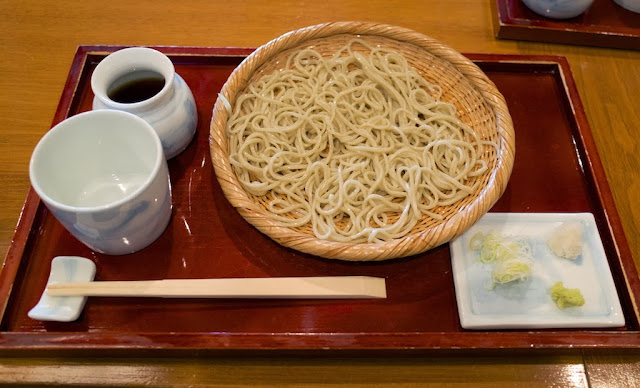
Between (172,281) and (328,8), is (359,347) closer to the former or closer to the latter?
(172,281)

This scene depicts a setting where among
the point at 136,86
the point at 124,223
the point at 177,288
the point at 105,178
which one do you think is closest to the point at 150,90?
the point at 136,86

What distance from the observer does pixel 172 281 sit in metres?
1.33

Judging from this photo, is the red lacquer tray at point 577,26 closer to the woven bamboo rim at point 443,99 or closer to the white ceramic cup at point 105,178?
the woven bamboo rim at point 443,99

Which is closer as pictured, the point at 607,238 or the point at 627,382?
the point at 627,382

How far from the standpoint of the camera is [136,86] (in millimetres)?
1532

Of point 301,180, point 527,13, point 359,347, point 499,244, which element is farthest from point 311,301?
point 527,13

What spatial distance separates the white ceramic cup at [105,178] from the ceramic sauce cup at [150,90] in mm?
77

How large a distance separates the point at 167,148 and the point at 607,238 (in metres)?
1.35

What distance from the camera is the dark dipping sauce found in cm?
150

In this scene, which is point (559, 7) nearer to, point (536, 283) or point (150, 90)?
point (536, 283)

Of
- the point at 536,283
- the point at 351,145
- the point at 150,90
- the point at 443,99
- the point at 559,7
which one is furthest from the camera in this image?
the point at 559,7

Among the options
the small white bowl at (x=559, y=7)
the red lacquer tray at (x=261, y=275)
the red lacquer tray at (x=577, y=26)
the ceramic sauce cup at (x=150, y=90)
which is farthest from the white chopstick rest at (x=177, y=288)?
the small white bowl at (x=559, y=7)

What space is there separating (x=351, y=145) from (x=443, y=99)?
0.39 metres

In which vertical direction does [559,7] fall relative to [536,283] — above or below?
above
